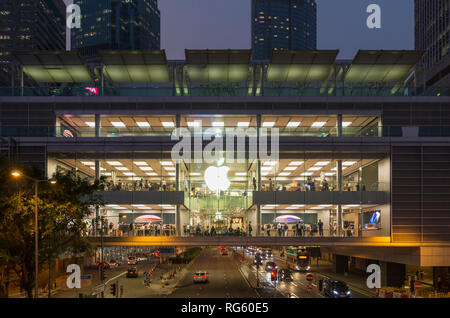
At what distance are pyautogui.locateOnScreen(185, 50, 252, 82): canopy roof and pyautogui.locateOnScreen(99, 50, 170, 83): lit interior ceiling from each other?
3.09 m

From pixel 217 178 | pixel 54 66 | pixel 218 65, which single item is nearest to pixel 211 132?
pixel 217 178

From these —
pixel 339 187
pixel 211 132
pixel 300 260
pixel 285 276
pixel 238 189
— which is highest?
pixel 211 132

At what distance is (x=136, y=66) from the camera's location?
183ft

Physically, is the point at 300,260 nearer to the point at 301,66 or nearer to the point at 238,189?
the point at 238,189

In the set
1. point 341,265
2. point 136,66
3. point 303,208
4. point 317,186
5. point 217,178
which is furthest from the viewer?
point 341,265

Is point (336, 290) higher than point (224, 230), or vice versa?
point (224, 230)

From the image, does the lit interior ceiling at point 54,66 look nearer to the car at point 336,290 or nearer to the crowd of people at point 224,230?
the crowd of people at point 224,230

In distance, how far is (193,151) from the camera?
50031mm

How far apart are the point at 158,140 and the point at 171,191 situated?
5.43m

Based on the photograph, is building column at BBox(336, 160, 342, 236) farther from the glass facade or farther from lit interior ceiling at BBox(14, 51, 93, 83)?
lit interior ceiling at BBox(14, 51, 93, 83)

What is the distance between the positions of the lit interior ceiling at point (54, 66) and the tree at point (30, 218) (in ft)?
76.3

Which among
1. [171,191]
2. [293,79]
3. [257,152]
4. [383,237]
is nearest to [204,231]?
[171,191]

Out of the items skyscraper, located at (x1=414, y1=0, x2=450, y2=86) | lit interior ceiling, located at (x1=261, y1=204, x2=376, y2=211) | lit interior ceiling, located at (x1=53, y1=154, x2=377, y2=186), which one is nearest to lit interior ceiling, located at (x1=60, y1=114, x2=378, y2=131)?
lit interior ceiling, located at (x1=53, y1=154, x2=377, y2=186)

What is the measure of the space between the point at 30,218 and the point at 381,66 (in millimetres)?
41425
